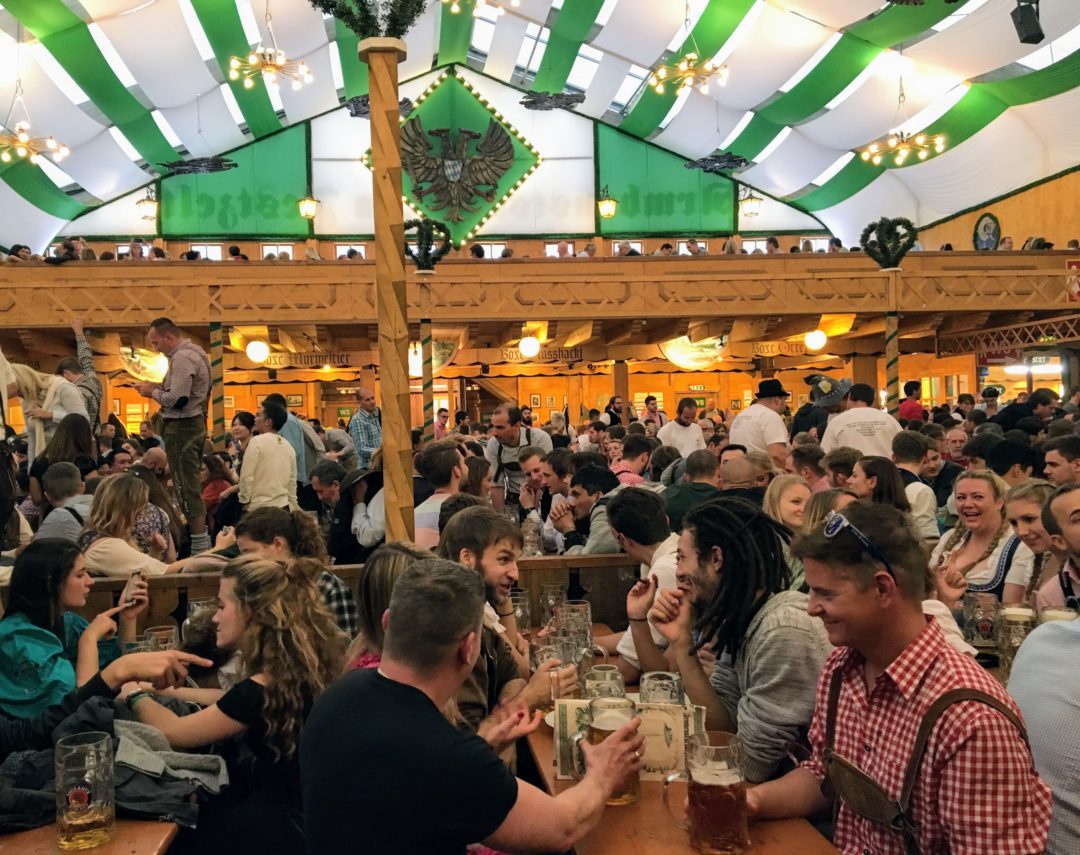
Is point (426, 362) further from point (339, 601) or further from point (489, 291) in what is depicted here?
point (339, 601)

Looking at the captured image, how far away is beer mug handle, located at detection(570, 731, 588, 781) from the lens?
226cm

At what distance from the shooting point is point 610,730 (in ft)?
7.02

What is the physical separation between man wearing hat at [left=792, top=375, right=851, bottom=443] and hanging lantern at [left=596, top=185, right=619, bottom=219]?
1410cm

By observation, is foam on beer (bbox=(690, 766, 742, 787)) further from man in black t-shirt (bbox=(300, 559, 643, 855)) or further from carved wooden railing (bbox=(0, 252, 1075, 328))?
carved wooden railing (bbox=(0, 252, 1075, 328))

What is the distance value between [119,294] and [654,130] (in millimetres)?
13823

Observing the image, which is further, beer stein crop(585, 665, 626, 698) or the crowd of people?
beer stein crop(585, 665, 626, 698)

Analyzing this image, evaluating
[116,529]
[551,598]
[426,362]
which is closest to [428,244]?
[426,362]

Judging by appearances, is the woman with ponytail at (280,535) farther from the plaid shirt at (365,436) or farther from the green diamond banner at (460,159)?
the green diamond banner at (460,159)

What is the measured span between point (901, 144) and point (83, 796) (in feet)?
59.2

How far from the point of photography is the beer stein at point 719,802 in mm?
1906

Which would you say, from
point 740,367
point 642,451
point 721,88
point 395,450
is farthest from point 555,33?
point 395,450

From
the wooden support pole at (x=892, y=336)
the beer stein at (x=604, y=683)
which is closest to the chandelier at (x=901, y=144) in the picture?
the wooden support pole at (x=892, y=336)

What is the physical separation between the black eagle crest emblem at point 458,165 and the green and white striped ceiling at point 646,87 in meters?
1.43

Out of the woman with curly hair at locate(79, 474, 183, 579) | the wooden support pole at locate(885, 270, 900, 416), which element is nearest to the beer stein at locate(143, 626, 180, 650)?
the woman with curly hair at locate(79, 474, 183, 579)
